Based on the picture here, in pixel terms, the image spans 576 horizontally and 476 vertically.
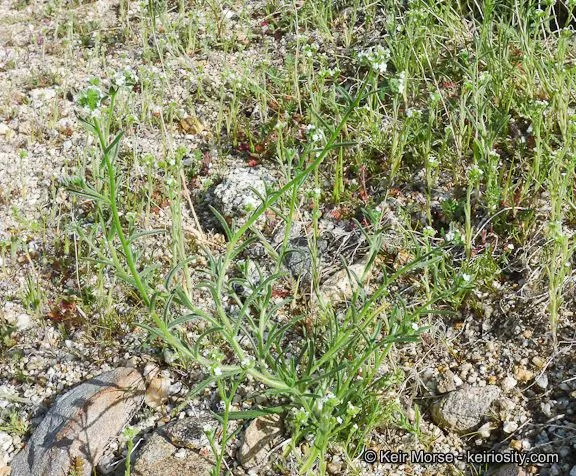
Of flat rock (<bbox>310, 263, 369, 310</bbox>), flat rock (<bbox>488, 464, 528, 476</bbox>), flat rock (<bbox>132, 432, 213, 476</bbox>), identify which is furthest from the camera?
flat rock (<bbox>310, 263, 369, 310</bbox>)

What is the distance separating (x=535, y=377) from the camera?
10.5ft

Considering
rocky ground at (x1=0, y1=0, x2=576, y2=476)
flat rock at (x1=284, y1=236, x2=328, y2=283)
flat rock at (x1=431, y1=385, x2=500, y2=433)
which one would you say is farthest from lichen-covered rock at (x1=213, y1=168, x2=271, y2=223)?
flat rock at (x1=431, y1=385, x2=500, y2=433)

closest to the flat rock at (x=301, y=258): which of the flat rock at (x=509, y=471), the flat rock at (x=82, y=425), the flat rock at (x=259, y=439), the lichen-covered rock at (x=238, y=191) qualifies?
the lichen-covered rock at (x=238, y=191)

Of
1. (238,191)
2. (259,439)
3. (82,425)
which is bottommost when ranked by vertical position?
(259,439)

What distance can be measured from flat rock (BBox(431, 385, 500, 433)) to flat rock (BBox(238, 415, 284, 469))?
0.75 meters

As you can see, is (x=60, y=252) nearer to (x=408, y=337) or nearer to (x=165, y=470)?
(x=165, y=470)

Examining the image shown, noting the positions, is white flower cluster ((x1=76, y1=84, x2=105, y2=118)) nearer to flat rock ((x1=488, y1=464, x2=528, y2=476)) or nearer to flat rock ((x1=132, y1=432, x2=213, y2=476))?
flat rock ((x1=132, y1=432, x2=213, y2=476))

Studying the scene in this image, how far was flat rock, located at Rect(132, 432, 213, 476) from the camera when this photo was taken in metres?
3.03

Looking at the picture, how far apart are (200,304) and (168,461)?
3.04 feet

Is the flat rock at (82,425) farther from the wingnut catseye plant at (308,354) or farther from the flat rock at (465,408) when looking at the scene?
the flat rock at (465,408)

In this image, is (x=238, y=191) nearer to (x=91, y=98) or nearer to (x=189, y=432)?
(x=189, y=432)

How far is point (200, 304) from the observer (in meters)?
3.73

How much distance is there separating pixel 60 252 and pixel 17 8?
3344 mm

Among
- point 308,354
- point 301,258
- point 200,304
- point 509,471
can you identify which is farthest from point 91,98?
point 509,471
